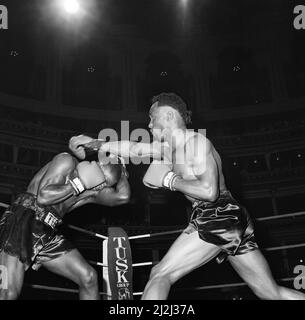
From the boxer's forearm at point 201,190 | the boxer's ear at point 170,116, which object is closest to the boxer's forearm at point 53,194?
the boxer's ear at point 170,116

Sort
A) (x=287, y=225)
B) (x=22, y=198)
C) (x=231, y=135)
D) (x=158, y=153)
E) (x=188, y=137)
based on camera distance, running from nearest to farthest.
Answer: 1. (x=188, y=137)
2. (x=158, y=153)
3. (x=22, y=198)
4. (x=287, y=225)
5. (x=231, y=135)

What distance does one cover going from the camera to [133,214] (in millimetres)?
16672

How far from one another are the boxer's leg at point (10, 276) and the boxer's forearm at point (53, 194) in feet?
1.82

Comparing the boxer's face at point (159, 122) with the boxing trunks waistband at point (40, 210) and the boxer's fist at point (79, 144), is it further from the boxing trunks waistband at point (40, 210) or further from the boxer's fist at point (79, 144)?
the boxing trunks waistband at point (40, 210)

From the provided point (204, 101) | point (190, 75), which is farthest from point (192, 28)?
point (204, 101)

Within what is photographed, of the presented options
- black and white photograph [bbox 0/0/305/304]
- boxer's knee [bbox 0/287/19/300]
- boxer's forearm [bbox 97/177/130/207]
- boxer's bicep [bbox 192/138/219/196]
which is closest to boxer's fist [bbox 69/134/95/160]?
boxer's forearm [bbox 97/177/130/207]

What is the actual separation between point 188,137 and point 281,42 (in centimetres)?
1623

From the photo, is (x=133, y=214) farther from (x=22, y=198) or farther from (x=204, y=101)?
(x=22, y=198)

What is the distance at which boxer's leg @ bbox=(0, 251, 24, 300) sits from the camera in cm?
Result: 346

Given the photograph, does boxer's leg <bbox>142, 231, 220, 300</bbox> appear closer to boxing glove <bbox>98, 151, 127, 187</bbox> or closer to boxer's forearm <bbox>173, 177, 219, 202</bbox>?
boxer's forearm <bbox>173, 177, 219, 202</bbox>

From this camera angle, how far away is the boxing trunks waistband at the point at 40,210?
3.80 metres

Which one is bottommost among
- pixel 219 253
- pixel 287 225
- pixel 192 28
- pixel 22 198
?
pixel 219 253

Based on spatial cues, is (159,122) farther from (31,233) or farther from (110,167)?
(31,233)

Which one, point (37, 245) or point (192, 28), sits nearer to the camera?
point (37, 245)
